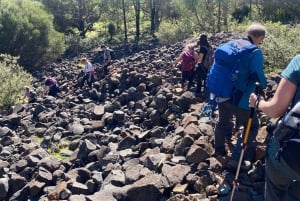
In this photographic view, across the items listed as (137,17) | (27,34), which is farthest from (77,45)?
(137,17)

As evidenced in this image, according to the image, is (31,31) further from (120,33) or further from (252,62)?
(252,62)

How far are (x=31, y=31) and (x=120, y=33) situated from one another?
18807 mm

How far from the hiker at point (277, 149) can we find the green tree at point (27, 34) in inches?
1324

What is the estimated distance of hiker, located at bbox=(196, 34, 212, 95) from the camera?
475 inches

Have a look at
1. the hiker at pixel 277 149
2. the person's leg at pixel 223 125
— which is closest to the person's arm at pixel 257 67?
the person's leg at pixel 223 125

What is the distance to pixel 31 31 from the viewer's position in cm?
3691

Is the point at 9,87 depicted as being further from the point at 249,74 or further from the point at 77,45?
the point at 77,45

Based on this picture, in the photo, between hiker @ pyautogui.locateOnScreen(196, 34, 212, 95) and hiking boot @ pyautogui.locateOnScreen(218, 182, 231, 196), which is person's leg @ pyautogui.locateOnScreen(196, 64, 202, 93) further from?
hiking boot @ pyautogui.locateOnScreen(218, 182, 231, 196)

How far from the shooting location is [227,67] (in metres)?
6.52

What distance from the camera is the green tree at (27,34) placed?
1399 inches

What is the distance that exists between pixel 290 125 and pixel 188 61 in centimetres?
913

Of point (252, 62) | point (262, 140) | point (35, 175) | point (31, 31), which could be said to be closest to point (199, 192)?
point (262, 140)

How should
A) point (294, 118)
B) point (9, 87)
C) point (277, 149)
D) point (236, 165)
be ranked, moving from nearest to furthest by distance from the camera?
point (294, 118) < point (277, 149) < point (236, 165) < point (9, 87)

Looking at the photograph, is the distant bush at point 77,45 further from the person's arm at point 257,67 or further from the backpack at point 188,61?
the person's arm at point 257,67
